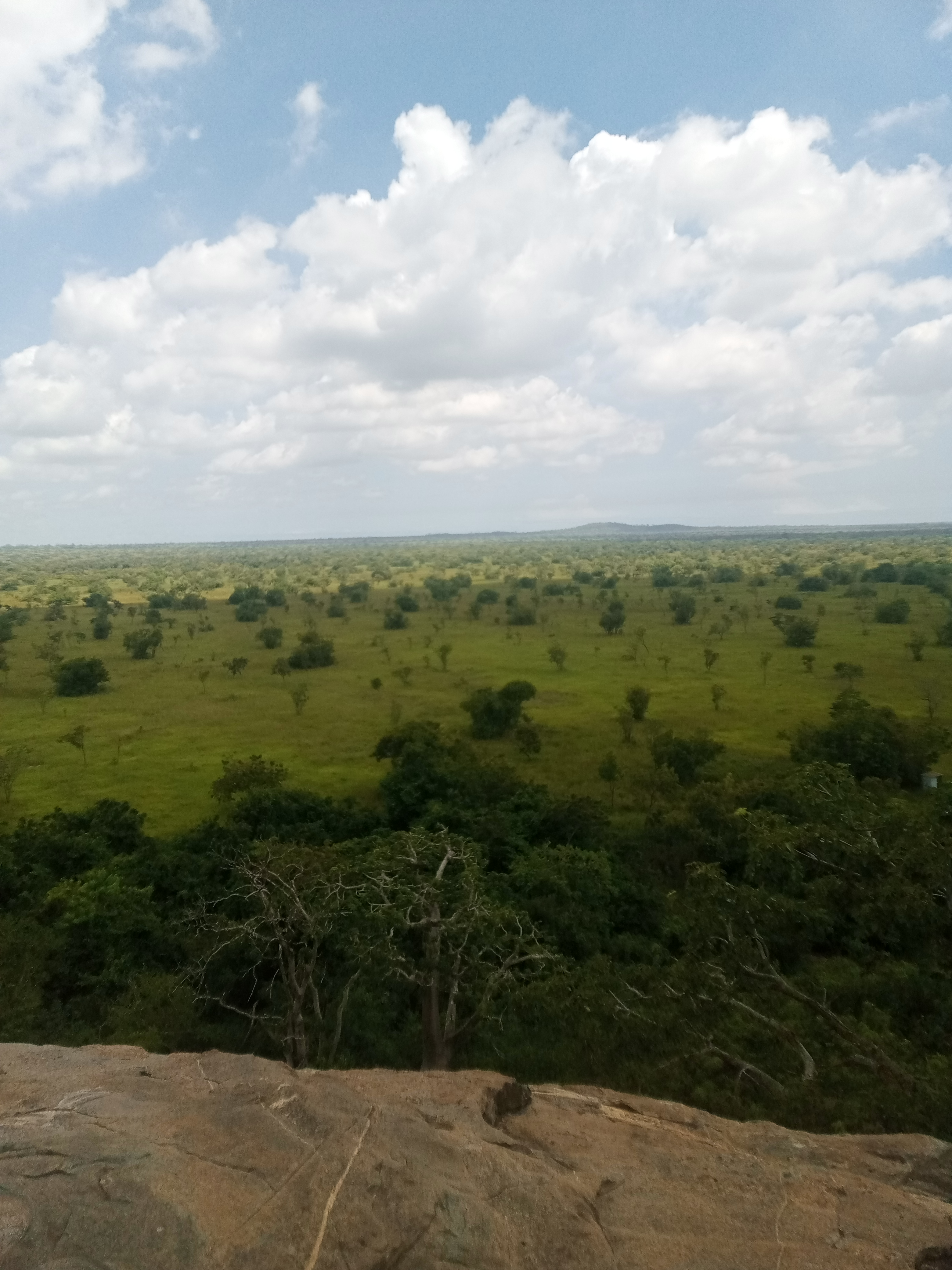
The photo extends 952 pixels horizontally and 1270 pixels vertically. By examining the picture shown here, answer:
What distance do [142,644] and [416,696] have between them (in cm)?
2927

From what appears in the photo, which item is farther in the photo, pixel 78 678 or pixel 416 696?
pixel 78 678

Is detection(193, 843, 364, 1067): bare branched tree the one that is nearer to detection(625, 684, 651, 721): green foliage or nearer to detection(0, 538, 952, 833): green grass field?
detection(0, 538, 952, 833): green grass field

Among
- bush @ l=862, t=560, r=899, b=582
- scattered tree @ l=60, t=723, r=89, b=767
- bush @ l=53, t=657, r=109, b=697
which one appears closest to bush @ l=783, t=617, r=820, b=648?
scattered tree @ l=60, t=723, r=89, b=767

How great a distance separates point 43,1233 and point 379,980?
13.3 metres

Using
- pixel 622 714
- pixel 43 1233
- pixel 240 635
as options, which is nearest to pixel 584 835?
pixel 622 714

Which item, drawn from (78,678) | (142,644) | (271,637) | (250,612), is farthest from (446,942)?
(250,612)

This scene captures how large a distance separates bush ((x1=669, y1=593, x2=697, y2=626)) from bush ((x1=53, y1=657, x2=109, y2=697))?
5385 centimetres

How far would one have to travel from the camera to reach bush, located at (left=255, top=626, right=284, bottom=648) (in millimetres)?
72250

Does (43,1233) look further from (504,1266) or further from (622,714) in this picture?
(622,714)

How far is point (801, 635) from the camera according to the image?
6562 centimetres

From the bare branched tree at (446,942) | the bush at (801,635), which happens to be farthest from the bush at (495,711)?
the bush at (801,635)

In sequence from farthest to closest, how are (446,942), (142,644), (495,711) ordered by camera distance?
(142,644) → (495,711) → (446,942)

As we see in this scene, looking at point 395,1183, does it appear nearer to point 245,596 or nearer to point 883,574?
point 245,596

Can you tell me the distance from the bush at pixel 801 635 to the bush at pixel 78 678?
179ft
